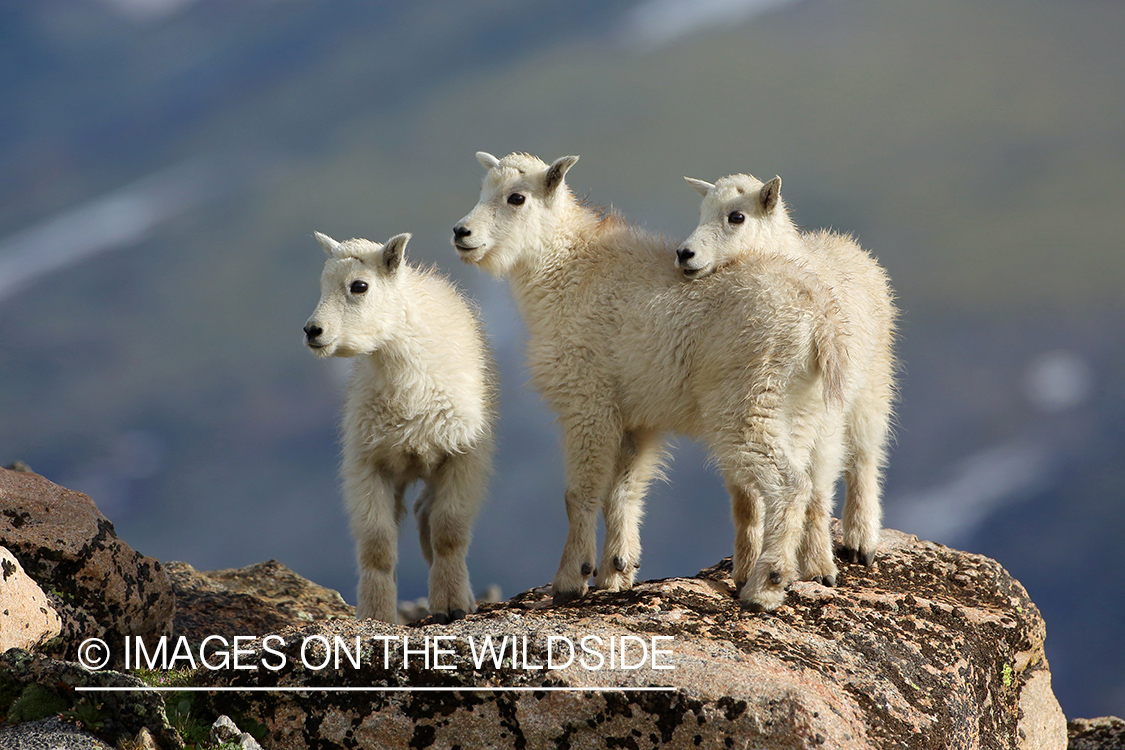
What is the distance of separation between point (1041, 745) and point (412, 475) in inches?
217

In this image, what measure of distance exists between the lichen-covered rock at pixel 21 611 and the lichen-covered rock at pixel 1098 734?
29.2ft

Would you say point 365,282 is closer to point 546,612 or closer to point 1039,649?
point 546,612

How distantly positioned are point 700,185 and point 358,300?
3266 millimetres

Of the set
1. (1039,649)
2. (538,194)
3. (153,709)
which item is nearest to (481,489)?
(538,194)

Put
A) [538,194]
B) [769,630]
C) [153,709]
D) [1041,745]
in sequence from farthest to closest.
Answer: [538,194]
[1041,745]
[769,630]
[153,709]

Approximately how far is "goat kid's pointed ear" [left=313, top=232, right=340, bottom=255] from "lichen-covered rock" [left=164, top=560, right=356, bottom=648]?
133 inches

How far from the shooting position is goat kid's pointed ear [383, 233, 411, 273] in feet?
28.7

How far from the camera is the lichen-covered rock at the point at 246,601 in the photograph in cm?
1022

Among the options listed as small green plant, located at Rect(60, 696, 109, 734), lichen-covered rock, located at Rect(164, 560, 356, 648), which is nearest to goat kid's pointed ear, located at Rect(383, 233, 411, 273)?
lichen-covered rock, located at Rect(164, 560, 356, 648)

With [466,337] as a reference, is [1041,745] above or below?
below

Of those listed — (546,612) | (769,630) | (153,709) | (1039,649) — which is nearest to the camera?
(153,709)

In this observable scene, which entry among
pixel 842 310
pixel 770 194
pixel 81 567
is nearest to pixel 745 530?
pixel 842 310

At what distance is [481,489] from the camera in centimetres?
921

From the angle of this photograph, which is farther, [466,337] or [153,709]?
[466,337]
